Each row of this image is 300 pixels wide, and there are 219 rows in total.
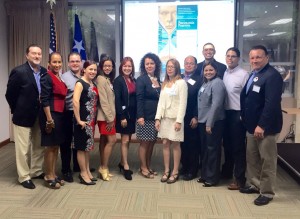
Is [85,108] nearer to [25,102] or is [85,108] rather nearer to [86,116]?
[86,116]

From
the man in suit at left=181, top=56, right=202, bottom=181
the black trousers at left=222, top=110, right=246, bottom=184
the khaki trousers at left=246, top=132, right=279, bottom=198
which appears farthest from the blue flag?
the khaki trousers at left=246, top=132, right=279, bottom=198

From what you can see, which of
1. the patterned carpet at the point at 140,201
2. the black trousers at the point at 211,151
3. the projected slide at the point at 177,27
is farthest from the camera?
the projected slide at the point at 177,27

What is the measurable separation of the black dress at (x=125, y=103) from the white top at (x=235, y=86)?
3.58ft

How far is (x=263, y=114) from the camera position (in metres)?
2.87

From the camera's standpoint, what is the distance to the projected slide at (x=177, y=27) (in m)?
5.08

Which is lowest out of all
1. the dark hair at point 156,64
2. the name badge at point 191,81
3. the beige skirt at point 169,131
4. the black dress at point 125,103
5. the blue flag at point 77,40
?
the beige skirt at point 169,131

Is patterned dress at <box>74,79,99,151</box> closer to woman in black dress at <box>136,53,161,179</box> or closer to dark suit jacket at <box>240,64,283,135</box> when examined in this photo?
woman in black dress at <box>136,53,161,179</box>

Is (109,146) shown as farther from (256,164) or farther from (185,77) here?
(256,164)

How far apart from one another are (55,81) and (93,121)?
59 cm

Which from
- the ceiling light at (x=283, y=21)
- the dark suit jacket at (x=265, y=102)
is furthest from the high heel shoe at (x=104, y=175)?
the ceiling light at (x=283, y=21)

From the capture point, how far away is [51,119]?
3213mm

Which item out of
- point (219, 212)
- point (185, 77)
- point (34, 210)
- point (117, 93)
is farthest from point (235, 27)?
point (34, 210)

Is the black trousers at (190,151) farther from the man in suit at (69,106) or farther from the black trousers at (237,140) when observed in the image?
the man in suit at (69,106)

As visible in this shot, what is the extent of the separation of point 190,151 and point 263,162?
0.96 m
